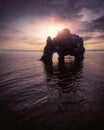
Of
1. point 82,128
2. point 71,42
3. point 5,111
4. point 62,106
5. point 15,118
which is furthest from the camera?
point 71,42

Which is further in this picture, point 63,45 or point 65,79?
point 63,45

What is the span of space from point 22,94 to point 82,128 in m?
10.8

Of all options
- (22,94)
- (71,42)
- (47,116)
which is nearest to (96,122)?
(47,116)

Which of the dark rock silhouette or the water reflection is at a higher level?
the dark rock silhouette

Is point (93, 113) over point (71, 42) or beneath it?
beneath

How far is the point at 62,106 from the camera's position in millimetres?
12914

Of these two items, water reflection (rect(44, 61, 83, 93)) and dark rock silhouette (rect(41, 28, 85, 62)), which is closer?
water reflection (rect(44, 61, 83, 93))

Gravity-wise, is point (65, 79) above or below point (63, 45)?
below

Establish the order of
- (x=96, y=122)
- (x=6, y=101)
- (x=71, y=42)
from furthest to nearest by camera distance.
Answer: (x=71, y=42)
(x=6, y=101)
(x=96, y=122)

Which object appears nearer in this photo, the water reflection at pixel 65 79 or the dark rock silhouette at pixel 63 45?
the water reflection at pixel 65 79

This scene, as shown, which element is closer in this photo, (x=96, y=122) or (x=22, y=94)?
(x=96, y=122)

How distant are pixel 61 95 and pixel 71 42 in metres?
55.6

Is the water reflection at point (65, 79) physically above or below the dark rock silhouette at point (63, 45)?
below

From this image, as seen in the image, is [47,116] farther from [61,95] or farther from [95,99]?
[95,99]
